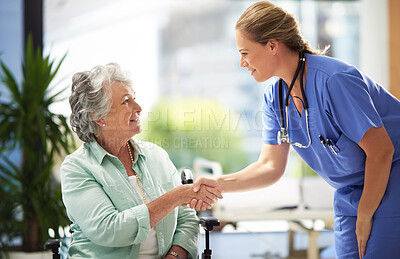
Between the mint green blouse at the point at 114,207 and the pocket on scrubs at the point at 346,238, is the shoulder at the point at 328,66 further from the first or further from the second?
the mint green blouse at the point at 114,207

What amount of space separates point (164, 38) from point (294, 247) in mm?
2744

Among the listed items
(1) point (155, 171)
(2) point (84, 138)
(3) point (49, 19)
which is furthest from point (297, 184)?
(3) point (49, 19)

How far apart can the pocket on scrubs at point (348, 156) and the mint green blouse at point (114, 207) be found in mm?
640

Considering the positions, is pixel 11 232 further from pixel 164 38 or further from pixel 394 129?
pixel 164 38

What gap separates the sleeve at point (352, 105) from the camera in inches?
56.7

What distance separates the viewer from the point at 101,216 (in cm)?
154

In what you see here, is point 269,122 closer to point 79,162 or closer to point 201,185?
point 201,185

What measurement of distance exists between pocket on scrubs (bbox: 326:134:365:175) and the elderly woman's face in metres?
0.74

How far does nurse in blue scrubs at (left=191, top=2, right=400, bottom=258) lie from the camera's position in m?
1.46

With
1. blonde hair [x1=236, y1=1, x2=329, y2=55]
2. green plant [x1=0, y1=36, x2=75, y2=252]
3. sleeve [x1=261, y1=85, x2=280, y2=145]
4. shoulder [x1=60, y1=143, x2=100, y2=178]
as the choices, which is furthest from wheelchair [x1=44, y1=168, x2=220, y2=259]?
green plant [x1=0, y1=36, x2=75, y2=252]

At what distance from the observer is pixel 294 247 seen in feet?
13.9

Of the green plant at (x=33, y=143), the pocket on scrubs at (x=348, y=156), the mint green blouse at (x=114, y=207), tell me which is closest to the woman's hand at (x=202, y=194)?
the mint green blouse at (x=114, y=207)

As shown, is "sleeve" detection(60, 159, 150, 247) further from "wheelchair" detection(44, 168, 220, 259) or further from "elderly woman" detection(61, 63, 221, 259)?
"wheelchair" detection(44, 168, 220, 259)

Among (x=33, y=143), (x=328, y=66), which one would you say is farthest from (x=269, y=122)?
(x=33, y=143)
